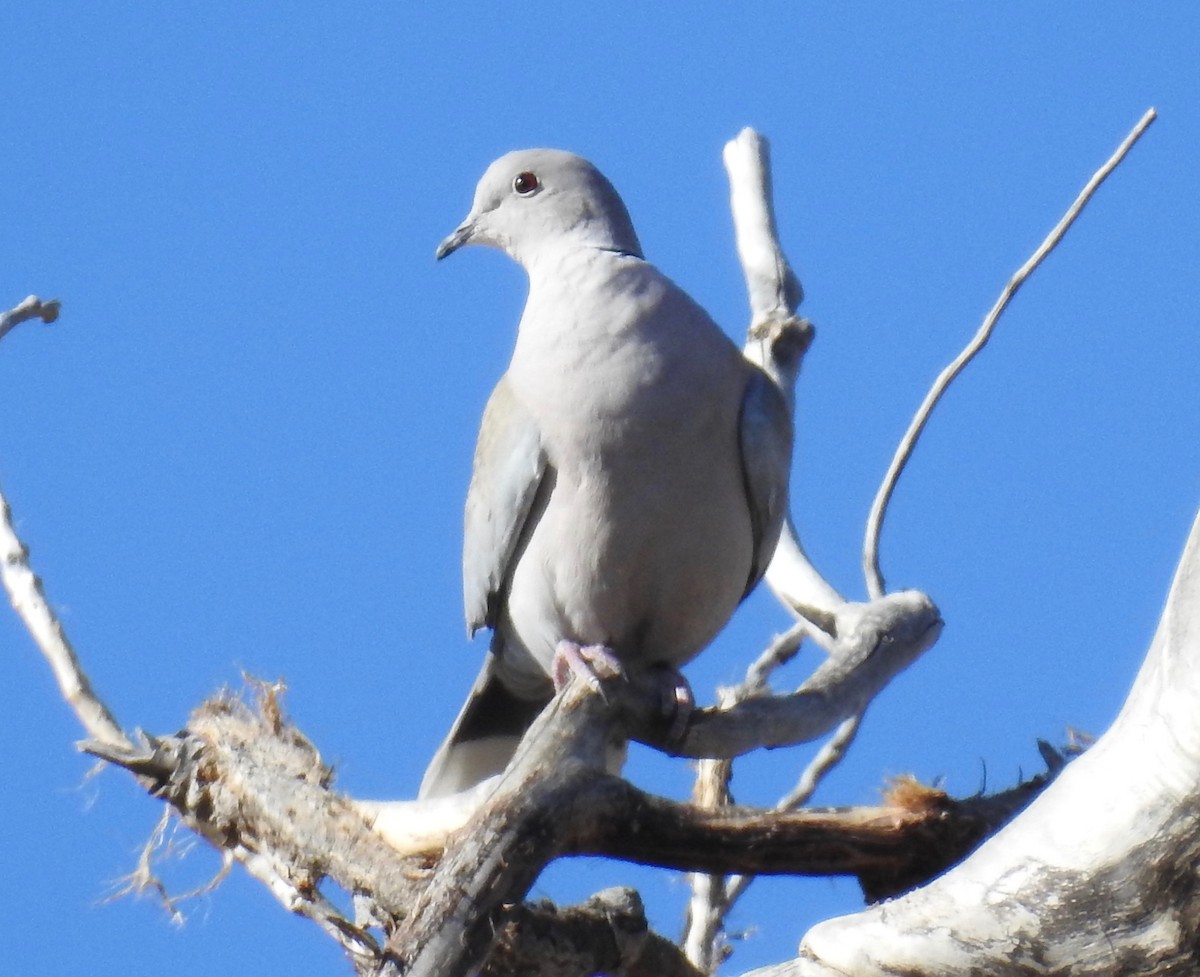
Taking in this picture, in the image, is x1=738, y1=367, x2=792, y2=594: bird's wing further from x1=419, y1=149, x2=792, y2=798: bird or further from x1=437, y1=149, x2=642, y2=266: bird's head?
x1=437, y1=149, x2=642, y2=266: bird's head

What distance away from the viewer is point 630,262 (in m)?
5.18

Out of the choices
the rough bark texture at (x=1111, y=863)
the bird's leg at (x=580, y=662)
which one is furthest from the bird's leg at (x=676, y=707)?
the rough bark texture at (x=1111, y=863)

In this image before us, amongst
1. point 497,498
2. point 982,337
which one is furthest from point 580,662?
point 982,337

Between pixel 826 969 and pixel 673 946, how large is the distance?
0.56m

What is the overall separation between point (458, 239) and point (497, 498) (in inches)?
45.6

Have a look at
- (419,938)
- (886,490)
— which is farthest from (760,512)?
(419,938)

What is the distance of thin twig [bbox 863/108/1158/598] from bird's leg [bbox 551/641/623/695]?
80 centimetres

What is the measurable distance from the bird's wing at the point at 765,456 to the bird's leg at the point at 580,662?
0.58 metres

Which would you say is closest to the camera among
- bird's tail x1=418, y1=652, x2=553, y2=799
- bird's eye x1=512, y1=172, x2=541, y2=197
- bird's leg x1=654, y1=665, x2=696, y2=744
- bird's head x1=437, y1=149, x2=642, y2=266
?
bird's leg x1=654, y1=665, x2=696, y2=744

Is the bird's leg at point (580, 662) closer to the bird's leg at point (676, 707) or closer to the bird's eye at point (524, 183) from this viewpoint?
the bird's leg at point (676, 707)

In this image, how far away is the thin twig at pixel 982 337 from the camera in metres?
4.94

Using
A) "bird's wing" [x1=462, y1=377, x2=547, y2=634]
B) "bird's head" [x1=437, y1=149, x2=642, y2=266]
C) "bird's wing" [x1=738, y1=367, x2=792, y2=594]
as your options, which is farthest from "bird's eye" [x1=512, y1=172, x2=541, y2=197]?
"bird's wing" [x1=738, y1=367, x2=792, y2=594]

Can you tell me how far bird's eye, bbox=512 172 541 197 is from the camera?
5617 millimetres

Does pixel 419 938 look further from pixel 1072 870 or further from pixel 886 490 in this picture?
pixel 886 490
